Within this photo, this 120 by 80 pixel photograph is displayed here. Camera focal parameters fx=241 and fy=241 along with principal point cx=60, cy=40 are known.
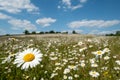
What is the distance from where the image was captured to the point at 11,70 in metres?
5.73

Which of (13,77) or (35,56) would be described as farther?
(13,77)

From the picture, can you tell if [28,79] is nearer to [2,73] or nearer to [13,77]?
[13,77]

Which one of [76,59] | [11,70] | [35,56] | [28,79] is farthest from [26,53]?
[76,59]

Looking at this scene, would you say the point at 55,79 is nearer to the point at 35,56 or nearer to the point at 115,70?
the point at 115,70

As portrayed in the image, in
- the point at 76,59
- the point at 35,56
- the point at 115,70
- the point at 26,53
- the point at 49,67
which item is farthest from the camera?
the point at 76,59

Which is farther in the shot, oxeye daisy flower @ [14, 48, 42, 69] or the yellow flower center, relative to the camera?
the yellow flower center

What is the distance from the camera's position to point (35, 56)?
2186 mm

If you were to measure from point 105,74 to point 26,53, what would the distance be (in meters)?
2.66

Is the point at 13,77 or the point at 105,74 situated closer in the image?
the point at 105,74

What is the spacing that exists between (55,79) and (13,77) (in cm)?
90

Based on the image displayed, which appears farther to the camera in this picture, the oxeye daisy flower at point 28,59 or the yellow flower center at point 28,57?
the yellow flower center at point 28,57

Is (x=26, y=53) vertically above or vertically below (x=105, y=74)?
above

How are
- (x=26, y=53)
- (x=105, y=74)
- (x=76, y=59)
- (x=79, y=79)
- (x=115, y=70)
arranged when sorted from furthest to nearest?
(x=76, y=59)
(x=115, y=70)
(x=79, y=79)
(x=105, y=74)
(x=26, y=53)

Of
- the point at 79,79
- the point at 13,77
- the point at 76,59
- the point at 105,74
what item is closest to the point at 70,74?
the point at 79,79
